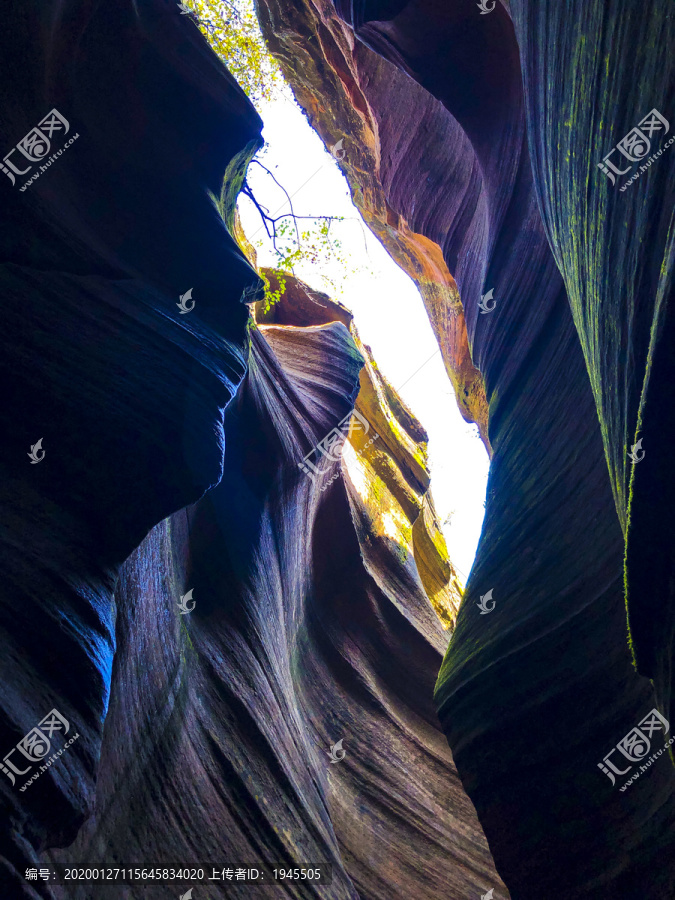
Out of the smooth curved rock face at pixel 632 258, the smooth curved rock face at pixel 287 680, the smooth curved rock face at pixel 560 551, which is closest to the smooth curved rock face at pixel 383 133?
the smooth curved rock face at pixel 287 680

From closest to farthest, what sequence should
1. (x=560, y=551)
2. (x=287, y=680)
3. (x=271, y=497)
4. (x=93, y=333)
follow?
(x=93, y=333)
(x=560, y=551)
(x=287, y=680)
(x=271, y=497)

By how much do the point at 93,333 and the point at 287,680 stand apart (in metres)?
5.00

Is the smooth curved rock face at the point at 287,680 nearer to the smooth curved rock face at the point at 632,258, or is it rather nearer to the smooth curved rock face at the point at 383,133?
the smooth curved rock face at the point at 383,133

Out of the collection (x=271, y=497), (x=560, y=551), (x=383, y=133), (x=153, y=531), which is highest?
(x=383, y=133)

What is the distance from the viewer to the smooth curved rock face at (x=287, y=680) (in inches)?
193

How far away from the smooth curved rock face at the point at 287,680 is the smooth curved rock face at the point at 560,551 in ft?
6.71

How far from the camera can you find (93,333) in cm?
465

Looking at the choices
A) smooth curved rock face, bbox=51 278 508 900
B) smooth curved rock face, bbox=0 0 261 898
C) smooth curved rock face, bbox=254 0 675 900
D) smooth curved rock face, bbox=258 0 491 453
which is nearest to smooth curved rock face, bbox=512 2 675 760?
smooth curved rock face, bbox=254 0 675 900

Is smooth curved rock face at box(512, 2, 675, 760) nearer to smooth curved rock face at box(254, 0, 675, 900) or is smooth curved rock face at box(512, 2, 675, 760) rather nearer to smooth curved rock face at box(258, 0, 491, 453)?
smooth curved rock face at box(254, 0, 675, 900)

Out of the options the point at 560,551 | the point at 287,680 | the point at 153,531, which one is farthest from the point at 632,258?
the point at 287,680

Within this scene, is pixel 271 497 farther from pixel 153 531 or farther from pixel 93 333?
pixel 93 333

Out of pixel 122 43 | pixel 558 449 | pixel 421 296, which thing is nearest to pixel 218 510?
pixel 558 449

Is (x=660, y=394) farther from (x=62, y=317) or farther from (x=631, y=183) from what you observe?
(x=62, y=317)

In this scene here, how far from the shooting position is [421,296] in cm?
1814
